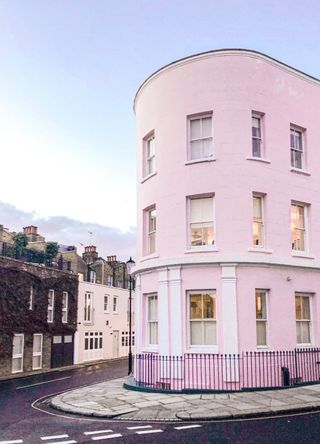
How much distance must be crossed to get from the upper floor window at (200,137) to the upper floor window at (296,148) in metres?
3.53

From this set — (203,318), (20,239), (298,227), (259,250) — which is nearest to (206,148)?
(259,250)

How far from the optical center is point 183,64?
17547 mm

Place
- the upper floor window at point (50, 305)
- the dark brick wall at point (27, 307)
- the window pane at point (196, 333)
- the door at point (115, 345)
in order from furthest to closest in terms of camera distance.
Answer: the door at point (115, 345)
the upper floor window at point (50, 305)
the dark brick wall at point (27, 307)
the window pane at point (196, 333)

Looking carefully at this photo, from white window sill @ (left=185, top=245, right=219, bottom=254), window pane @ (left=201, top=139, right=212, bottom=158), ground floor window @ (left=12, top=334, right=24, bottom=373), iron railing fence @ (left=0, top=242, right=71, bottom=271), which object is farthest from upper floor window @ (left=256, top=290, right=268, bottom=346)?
iron railing fence @ (left=0, top=242, right=71, bottom=271)

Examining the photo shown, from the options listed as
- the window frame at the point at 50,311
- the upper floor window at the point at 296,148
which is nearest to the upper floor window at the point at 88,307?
the window frame at the point at 50,311

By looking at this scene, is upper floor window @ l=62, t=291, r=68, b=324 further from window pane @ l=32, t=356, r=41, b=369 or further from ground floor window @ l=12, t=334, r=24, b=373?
ground floor window @ l=12, t=334, r=24, b=373

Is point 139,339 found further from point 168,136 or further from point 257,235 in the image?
point 168,136

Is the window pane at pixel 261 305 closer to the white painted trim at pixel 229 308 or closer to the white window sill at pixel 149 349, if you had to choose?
the white painted trim at pixel 229 308

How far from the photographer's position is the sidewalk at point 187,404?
11258mm

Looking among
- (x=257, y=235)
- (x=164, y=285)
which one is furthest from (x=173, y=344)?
(x=257, y=235)

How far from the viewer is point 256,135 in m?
17.2

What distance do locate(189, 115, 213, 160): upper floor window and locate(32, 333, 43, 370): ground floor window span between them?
63.5 ft

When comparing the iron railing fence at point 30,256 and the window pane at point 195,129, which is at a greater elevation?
the window pane at point 195,129

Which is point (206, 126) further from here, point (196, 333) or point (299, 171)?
point (196, 333)
